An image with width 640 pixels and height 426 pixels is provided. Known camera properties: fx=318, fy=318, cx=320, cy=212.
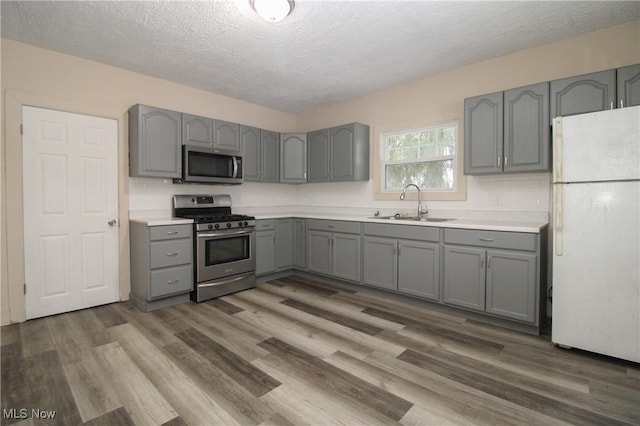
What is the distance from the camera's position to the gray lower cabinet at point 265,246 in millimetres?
4324

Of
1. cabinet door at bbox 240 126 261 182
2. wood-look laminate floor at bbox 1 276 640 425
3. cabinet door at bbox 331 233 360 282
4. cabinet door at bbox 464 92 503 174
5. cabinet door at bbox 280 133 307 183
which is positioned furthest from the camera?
cabinet door at bbox 280 133 307 183

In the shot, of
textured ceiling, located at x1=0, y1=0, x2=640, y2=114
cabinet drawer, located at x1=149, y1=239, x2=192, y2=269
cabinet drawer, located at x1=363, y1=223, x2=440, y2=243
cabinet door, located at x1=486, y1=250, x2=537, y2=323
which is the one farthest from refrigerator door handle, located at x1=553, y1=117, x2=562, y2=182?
cabinet drawer, located at x1=149, y1=239, x2=192, y2=269

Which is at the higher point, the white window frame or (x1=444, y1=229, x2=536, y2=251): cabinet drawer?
the white window frame

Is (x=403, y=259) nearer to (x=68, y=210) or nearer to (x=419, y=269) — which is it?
(x=419, y=269)

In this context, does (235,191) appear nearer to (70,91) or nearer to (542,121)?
(70,91)

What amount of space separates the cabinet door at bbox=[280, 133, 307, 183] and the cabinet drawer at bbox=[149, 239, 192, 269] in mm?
1879

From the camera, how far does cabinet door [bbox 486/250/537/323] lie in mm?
2689

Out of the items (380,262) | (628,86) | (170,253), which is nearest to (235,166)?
(170,253)

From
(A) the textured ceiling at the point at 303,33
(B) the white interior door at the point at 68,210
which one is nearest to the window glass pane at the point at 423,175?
(A) the textured ceiling at the point at 303,33

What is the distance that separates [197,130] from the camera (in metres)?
3.93

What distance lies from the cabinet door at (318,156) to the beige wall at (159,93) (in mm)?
578

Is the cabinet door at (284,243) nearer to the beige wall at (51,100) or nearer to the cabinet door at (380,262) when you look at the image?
the cabinet door at (380,262)

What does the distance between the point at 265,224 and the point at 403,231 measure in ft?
6.25

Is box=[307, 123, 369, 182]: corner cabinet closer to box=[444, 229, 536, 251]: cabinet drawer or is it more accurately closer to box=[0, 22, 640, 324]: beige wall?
box=[0, 22, 640, 324]: beige wall
